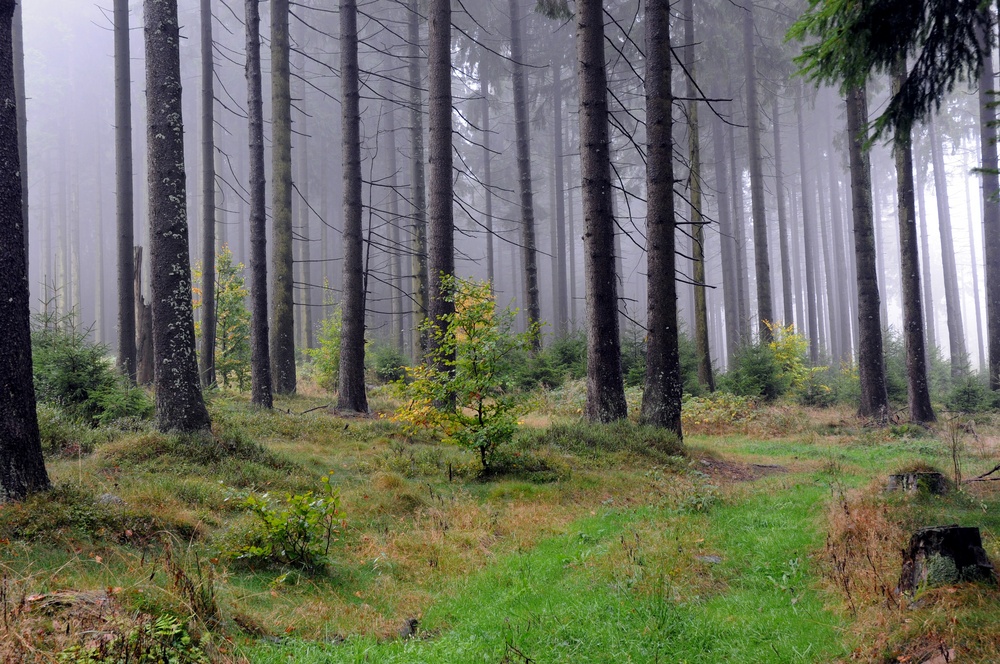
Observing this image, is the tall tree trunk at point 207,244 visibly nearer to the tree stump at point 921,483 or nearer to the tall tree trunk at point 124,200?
the tall tree trunk at point 124,200

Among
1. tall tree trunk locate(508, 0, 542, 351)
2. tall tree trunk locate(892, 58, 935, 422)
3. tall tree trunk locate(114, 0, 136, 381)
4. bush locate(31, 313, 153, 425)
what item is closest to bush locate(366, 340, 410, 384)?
tall tree trunk locate(508, 0, 542, 351)

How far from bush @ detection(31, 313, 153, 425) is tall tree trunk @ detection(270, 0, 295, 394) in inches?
237

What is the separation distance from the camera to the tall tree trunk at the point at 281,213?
54.2 ft

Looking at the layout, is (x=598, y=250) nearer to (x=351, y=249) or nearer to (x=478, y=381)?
(x=478, y=381)

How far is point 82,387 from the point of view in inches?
404

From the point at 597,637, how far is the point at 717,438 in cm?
1154

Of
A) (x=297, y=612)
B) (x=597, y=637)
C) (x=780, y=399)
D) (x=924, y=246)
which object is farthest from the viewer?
(x=924, y=246)

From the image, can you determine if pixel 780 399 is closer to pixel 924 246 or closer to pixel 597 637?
pixel 597 637

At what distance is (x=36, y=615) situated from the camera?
3.42 meters

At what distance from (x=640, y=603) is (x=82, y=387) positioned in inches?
381

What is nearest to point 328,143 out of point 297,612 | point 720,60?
point 720,60

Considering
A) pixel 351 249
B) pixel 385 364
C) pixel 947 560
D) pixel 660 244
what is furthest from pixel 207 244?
pixel 947 560

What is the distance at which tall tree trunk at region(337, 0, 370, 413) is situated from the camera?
14555 mm

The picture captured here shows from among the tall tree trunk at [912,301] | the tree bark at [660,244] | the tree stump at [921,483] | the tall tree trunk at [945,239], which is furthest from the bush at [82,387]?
the tall tree trunk at [945,239]
